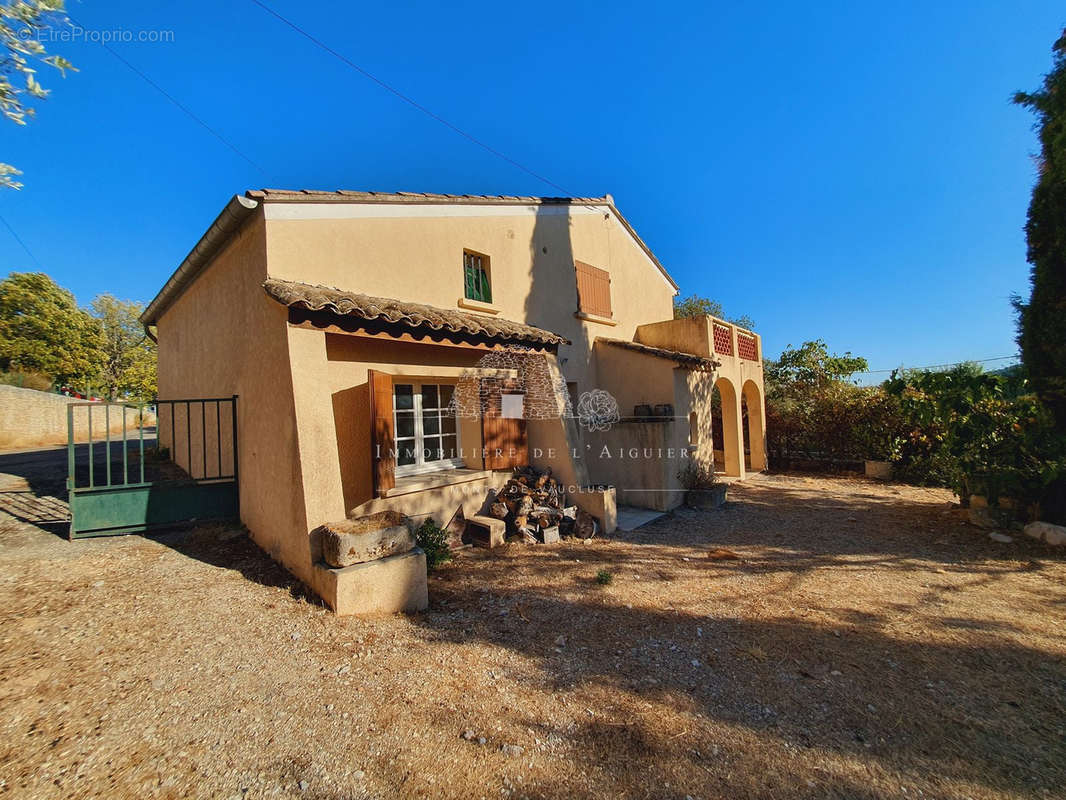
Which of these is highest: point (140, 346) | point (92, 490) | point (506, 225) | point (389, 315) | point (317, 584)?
point (140, 346)

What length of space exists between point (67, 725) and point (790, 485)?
13.1 meters

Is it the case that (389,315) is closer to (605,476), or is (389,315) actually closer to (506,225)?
(506,225)

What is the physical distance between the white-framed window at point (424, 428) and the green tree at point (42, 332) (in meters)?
35.2

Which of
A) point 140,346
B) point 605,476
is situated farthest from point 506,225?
point 140,346

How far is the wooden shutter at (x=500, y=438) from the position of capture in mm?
A: 6961

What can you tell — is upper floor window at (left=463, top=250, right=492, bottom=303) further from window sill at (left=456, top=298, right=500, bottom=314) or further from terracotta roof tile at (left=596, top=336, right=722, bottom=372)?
terracotta roof tile at (left=596, top=336, right=722, bottom=372)

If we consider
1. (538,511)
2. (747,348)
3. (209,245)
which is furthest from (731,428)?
(209,245)

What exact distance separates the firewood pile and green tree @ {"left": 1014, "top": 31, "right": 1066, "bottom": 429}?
764 cm

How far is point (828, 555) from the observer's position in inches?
234

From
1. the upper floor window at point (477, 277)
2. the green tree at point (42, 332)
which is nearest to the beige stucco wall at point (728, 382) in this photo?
the upper floor window at point (477, 277)

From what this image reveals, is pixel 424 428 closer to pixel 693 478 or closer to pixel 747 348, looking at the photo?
pixel 693 478

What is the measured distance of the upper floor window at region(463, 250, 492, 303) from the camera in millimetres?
7922

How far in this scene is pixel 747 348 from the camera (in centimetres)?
1301

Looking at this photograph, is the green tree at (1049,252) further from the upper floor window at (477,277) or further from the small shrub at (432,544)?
the small shrub at (432,544)
